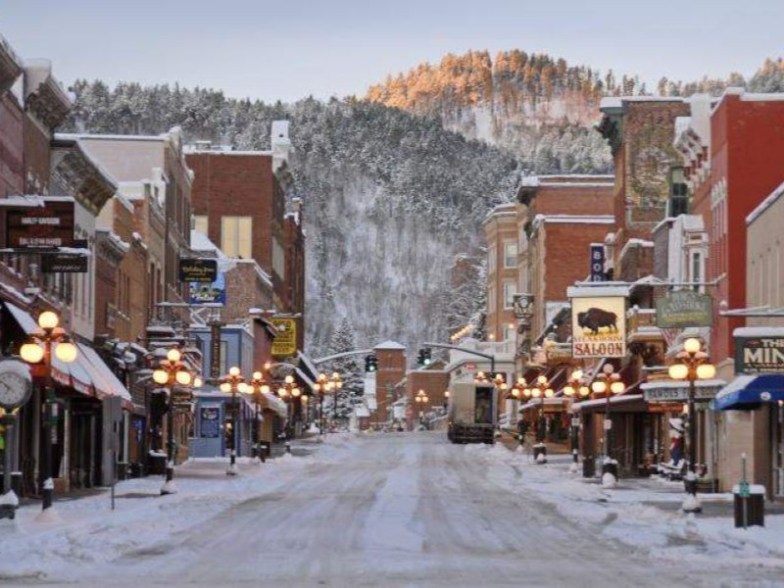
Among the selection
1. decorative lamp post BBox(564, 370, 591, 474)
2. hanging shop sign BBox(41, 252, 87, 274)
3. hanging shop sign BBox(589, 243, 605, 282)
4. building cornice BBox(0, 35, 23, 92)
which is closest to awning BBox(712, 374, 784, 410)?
hanging shop sign BBox(41, 252, 87, 274)

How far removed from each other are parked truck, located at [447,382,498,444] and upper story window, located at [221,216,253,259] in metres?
16.9

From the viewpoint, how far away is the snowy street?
23.7 metres

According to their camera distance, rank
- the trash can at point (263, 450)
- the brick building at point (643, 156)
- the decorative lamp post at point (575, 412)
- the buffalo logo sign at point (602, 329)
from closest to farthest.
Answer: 1. the buffalo logo sign at point (602, 329)
2. the decorative lamp post at point (575, 412)
3. the brick building at point (643, 156)
4. the trash can at point (263, 450)

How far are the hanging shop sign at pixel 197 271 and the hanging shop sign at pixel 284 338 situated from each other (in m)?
37.4

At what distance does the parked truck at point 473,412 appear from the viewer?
11331 centimetres

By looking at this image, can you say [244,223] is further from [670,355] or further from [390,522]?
[390,522]

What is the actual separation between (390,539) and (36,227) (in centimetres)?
1346

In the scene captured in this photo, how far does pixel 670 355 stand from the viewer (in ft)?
205

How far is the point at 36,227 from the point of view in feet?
133

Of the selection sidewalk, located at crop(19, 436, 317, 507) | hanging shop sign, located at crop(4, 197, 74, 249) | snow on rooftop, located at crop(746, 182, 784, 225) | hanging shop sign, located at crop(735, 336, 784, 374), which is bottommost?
sidewalk, located at crop(19, 436, 317, 507)

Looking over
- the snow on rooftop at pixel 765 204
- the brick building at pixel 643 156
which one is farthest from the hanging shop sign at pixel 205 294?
the snow on rooftop at pixel 765 204

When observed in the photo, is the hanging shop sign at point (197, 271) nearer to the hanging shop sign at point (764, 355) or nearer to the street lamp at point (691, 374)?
the street lamp at point (691, 374)

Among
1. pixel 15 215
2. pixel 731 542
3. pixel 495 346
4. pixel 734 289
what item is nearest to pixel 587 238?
pixel 495 346

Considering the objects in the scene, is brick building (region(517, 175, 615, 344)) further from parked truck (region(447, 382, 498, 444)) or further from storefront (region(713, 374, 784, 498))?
storefront (region(713, 374, 784, 498))
